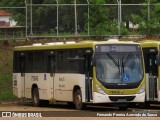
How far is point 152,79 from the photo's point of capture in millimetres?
34062

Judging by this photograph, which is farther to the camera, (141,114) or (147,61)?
(147,61)

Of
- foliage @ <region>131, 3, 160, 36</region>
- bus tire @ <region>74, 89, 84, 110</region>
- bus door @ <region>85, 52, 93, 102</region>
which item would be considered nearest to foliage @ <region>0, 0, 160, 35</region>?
foliage @ <region>131, 3, 160, 36</region>

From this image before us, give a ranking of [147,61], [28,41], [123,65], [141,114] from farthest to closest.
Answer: [28,41] → [147,61] → [123,65] → [141,114]

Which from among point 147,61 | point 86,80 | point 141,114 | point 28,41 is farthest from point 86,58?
point 28,41

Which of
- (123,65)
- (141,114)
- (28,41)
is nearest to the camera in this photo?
(141,114)

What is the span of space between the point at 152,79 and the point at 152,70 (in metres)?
0.40

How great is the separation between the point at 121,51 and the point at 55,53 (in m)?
4.47

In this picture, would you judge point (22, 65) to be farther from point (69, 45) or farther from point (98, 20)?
point (98, 20)

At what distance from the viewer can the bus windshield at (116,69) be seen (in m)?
32.1

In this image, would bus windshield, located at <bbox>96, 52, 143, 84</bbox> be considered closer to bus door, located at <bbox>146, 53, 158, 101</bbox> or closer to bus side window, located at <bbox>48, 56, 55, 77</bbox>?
bus door, located at <bbox>146, 53, 158, 101</bbox>

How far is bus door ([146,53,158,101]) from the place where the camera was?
3388 centimetres

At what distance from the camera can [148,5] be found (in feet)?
162

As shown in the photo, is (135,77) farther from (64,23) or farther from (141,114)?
(64,23)

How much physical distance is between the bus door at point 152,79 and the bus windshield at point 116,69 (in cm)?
140
